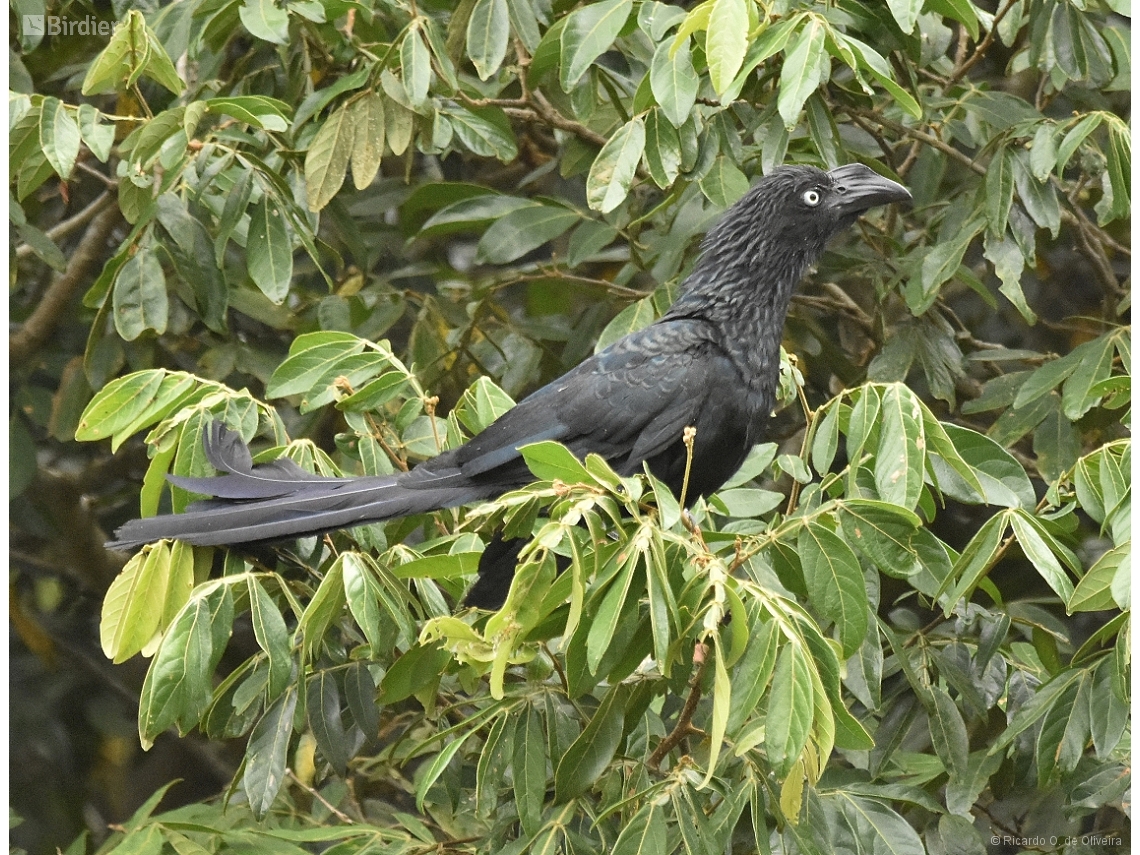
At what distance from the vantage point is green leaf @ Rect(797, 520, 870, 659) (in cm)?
213

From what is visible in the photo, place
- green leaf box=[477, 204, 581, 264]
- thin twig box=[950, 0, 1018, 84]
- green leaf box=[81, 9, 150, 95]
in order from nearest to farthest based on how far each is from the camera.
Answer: green leaf box=[81, 9, 150, 95], thin twig box=[950, 0, 1018, 84], green leaf box=[477, 204, 581, 264]

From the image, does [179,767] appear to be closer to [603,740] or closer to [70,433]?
[70,433]

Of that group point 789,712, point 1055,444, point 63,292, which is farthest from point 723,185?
point 63,292

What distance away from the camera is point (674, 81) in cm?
270

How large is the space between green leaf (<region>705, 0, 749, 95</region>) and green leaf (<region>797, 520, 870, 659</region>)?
0.88m

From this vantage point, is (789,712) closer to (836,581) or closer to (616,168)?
(836,581)

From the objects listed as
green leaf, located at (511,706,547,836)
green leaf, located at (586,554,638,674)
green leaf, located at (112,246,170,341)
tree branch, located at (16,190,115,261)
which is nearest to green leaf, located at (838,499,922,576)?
green leaf, located at (586,554,638,674)

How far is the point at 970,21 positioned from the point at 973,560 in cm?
120

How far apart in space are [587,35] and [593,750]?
156 cm

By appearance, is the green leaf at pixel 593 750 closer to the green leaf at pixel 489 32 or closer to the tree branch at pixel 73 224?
the green leaf at pixel 489 32

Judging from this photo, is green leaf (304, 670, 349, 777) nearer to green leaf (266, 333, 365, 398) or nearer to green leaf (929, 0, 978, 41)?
green leaf (266, 333, 365, 398)

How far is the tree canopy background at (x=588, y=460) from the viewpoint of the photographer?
2.15 metres

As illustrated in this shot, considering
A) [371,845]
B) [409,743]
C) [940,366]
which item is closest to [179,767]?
[409,743]

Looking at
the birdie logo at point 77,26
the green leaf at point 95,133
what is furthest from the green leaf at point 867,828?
the birdie logo at point 77,26
